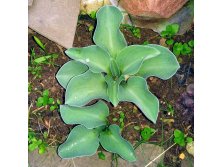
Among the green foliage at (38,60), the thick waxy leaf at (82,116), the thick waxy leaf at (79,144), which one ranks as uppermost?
the green foliage at (38,60)

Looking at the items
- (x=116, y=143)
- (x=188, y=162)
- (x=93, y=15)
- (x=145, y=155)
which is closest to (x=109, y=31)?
(x=93, y=15)

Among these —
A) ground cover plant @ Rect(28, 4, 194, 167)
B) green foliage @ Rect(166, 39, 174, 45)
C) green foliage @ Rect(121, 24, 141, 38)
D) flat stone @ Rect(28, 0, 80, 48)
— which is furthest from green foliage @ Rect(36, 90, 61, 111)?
green foliage @ Rect(166, 39, 174, 45)

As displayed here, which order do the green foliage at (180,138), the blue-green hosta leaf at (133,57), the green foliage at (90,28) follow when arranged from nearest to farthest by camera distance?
the blue-green hosta leaf at (133,57) < the green foliage at (180,138) < the green foliage at (90,28)

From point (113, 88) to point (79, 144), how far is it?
0.30 m

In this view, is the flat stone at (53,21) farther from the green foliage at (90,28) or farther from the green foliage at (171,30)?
the green foliage at (171,30)

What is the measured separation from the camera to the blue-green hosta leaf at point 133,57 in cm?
184

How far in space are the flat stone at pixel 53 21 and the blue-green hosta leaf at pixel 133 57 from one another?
0.33m

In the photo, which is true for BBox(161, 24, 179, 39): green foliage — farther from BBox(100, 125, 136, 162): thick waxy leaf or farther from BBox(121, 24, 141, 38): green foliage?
BBox(100, 125, 136, 162): thick waxy leaf

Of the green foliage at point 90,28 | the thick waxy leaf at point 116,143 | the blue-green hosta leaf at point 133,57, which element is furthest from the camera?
the green foliage at point 90,28

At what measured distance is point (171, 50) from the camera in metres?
2.14

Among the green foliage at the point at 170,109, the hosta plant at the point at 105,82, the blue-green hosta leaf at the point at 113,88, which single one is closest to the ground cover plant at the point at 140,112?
the green foliage at the point at 170,109

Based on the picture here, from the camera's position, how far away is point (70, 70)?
6.58ft

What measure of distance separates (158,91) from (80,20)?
0.50 m
